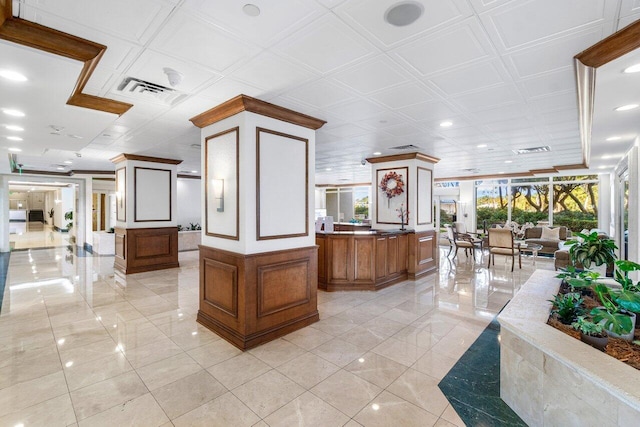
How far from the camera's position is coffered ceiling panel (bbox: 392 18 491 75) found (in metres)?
2.07

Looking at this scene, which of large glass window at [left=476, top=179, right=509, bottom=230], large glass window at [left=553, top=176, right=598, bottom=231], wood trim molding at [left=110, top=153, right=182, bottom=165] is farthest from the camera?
large glass window at [left=476, top=179, right=509, bottom=230]

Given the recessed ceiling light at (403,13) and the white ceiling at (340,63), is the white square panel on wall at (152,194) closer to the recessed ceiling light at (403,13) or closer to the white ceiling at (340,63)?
the white ceiling at (340,63)

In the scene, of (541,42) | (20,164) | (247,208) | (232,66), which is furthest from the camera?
(20,164)

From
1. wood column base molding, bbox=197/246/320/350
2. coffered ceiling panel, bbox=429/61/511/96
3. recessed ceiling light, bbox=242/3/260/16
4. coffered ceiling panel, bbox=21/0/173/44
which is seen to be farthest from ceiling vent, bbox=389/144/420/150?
coffered ceiling panel, bbox=21/0/173/44

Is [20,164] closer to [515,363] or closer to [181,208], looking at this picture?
[181,208]

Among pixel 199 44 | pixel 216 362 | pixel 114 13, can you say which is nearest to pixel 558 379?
pixel 216 362

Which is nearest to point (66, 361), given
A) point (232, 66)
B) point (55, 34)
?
point (55, 34)

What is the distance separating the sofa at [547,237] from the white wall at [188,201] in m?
12.1

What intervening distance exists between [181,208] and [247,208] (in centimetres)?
958

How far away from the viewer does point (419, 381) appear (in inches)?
104

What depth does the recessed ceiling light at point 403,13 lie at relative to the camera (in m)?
1.79

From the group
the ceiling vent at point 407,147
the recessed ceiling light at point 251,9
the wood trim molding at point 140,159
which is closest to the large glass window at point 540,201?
the ceiling vent at point 407,147

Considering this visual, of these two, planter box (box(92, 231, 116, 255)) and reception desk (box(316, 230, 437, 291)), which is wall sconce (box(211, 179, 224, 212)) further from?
planter box (box(92, 231, 116, 255))

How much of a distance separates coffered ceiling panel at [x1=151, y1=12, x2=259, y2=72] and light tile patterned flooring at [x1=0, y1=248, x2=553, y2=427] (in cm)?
270
